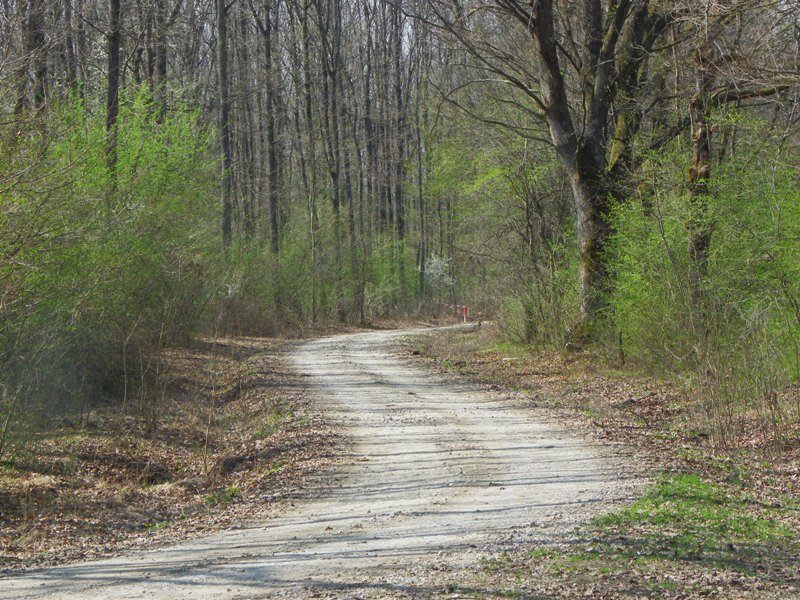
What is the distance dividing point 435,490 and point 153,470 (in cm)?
453

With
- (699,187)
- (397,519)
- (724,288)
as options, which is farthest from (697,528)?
(699,187)

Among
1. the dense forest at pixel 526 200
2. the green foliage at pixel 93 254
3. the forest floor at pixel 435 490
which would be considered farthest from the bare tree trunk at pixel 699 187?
the green foliage at pixel 93 254

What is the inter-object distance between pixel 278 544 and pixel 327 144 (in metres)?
36.9

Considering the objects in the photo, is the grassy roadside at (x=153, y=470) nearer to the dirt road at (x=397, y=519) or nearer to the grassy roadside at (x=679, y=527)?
the dirt road at (x=397, y=519)

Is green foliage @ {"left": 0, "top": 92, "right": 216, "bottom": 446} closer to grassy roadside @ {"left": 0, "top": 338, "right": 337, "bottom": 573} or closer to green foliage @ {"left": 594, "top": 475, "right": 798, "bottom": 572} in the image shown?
grassy roadside @ {"left": 0, "top": 338, "right": 337, "bottom": 573}

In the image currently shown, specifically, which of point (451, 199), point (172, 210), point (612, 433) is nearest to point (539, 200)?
point (172, 210)

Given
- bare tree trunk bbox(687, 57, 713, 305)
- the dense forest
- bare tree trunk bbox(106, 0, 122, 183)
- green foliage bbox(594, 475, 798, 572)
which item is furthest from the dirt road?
bare tree trunk bbox(106, 0, 122, 183)

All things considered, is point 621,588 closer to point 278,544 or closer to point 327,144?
point 278,544

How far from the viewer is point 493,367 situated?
21625 millimetres

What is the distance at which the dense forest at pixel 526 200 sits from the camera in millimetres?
12008

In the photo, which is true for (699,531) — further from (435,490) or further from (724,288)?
(724,288)

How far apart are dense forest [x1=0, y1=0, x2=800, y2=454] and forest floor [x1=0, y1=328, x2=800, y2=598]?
0.83 m

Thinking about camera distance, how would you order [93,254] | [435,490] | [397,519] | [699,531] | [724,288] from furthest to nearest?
[724,288], [93,254], [435,490], [397,519], [699,531]

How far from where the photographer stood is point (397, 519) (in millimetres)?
8250
